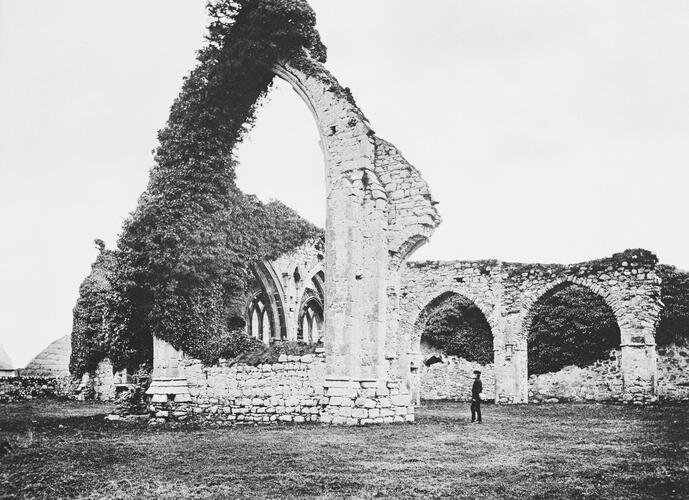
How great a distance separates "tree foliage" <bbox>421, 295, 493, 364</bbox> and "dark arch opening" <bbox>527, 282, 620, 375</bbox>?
1.64 metres

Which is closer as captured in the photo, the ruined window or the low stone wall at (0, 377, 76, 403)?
the low stone wall at (0, 377, 76, 403)

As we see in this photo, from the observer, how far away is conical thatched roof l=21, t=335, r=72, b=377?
36.3 meters

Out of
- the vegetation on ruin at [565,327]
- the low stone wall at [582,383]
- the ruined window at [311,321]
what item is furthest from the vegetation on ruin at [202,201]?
Answer: the low stone wall at [582,383]

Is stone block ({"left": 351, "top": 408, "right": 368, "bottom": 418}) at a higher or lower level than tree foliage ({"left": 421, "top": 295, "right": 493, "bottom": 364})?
lower

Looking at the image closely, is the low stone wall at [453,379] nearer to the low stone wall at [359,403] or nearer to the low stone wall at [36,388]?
the low stone wall at [359,403]

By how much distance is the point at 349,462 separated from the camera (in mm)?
6844

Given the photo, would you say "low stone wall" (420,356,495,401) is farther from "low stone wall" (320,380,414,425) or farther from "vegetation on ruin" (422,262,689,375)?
"low stone wall" (320,380,414,425)

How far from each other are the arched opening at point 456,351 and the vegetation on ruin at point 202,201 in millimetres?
11042

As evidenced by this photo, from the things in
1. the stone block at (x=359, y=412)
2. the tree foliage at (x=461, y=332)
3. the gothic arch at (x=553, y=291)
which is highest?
the gothic arch at (x=553, y=291)

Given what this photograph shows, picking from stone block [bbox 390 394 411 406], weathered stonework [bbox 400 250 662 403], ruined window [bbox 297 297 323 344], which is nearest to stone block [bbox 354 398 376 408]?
stone block [bbox 390 394 411 406]

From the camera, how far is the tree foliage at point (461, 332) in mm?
23438

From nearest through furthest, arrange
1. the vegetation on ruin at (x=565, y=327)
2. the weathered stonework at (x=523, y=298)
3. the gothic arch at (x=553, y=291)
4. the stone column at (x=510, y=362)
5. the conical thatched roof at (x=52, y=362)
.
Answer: the weathered stonework at (x=523, y=298)
the gothic arch at (x=553, y=291)
the stone column at (x=510, y=362)
the vegetation on ruin at (x=565, y=327)
the conical thatched roof at (x=52, y=362)

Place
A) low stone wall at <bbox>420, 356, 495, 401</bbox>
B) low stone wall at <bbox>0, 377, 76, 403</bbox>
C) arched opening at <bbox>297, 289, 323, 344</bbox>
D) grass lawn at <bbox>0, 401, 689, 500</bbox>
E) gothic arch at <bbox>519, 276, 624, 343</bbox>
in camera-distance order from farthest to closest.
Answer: arched opening at <bbox>297, 289, 323, 344</bbox>, low stone wall at <bbox>420, 356, 495, 401</bbox>, low stone wall at <bbox>0, 377, 76, 403</bbox>, gothic arch at <bbox>519, 276, 624, 343</bbox>, grass lawn at <bbox>0, 401, 689, 500</bbox>

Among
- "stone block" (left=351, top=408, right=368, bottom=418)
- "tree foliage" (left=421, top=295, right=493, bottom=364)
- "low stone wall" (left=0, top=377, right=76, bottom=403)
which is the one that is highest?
"tree foliage" (left=421, top=295, right=493, bottom=364)
